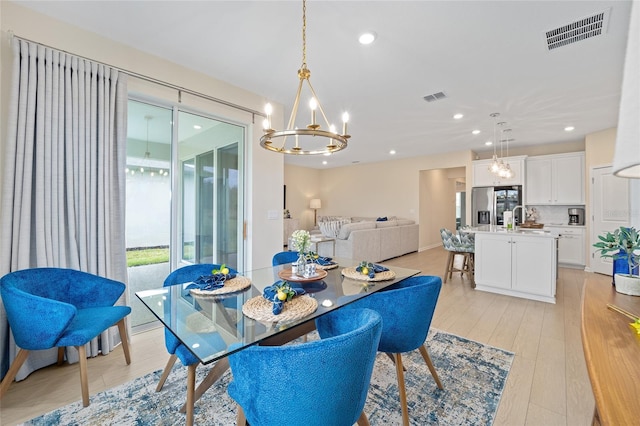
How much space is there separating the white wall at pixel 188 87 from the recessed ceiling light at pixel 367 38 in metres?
1.68

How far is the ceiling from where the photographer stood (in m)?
2.16

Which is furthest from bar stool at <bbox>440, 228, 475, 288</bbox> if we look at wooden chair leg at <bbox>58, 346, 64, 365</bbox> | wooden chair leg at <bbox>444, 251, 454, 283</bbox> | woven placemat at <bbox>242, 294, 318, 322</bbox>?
wooden chair leg at <bbox>58, 346, 64, 365</bbox>

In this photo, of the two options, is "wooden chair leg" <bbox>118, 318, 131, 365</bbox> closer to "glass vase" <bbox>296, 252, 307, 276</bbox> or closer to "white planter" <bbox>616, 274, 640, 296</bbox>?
"glass vase" <bbox>296, 252, 307, 276</bbox>

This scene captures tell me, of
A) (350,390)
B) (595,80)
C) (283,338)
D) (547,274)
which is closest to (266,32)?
(283,338)

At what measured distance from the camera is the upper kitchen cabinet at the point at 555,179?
582cm

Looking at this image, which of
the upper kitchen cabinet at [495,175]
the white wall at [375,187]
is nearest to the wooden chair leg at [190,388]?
the upper kitchen cabinet at [495,175]

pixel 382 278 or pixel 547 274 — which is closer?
pixel 382 278

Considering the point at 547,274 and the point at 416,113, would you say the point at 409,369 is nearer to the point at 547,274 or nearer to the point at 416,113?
the point at 547,274

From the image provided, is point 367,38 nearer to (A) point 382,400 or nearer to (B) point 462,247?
(A) point 382,400

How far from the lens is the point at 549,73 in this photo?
122 inches

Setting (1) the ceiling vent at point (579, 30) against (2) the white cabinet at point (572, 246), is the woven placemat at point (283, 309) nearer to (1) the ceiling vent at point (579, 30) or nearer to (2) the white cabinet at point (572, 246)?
(1) the ceiling vent at point (579, 30)

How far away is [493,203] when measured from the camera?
6.62m

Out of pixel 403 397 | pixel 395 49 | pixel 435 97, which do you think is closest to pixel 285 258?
pixel 403 397

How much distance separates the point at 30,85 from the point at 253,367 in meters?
2.70
